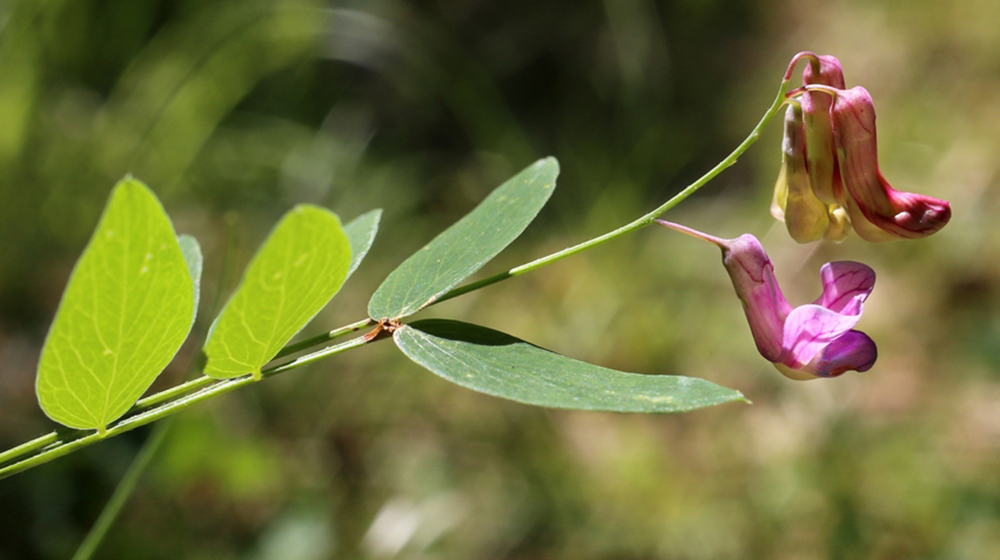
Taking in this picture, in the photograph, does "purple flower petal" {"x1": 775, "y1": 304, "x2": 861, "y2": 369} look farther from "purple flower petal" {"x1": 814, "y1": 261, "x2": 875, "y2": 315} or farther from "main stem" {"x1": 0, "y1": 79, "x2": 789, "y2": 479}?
"main stem" {"x1": 0, "y1": 79, "x2": 789, "y2": 479}

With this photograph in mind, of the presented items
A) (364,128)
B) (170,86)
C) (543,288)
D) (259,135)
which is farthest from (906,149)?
(170,86)

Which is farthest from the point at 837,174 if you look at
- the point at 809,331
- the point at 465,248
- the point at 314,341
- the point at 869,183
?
the point at 314,341

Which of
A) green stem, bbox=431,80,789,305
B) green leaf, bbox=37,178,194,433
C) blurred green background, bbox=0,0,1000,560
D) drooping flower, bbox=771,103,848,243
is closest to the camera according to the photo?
green leaf, bbox=37,178,194,433

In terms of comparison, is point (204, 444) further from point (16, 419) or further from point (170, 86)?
point (170, 86)

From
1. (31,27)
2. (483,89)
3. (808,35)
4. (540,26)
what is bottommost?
(808,35)

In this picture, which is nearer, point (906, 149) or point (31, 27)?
point (31, 27)

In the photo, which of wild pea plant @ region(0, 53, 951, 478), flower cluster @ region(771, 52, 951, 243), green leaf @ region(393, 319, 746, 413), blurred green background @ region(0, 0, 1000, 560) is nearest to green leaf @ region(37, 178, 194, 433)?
wild pea plant @ region(0, 53, 951, 478)

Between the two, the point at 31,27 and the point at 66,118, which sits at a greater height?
the point at 31,27

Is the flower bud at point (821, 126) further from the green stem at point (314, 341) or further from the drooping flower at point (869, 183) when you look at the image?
the green stem at point (314, 341)
